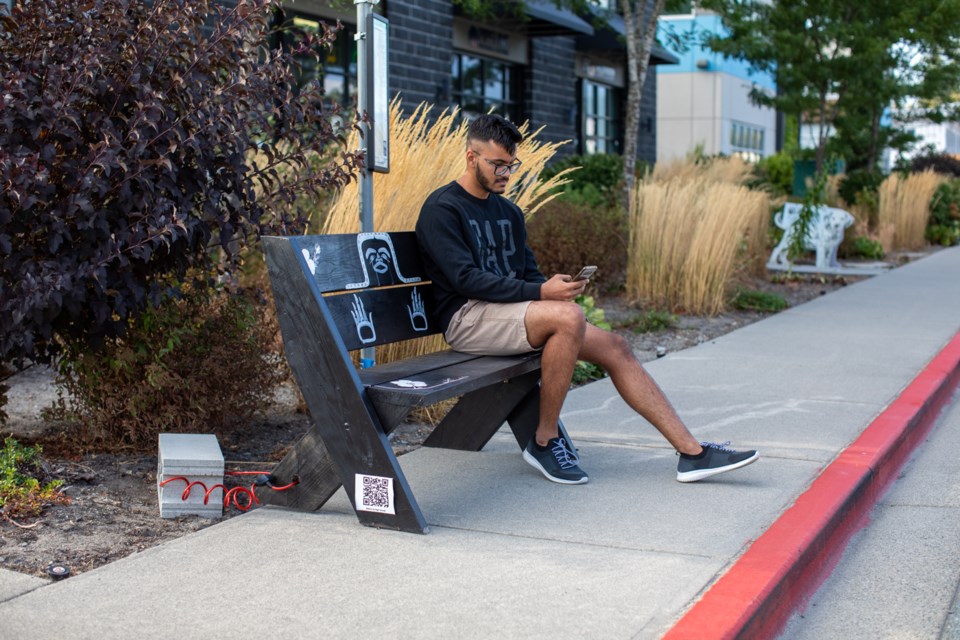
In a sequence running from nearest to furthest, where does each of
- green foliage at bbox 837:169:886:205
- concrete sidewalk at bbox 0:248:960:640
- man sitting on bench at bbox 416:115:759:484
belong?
concrete sidewalk at bbox 0:248:960:640
man sitting on bench at bbox 416:115:759:484
green foliage at bbox 837:169:886:205

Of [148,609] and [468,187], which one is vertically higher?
[468,187]

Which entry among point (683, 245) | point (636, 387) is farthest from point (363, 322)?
point (683, 245)

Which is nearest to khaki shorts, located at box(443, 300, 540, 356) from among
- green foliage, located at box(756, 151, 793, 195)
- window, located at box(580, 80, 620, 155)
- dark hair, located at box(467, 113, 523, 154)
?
dark hair, located at box(467, 113, 523, 154)

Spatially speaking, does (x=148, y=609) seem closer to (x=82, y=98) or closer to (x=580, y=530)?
(x=580, y=530)

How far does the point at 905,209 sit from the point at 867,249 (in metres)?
2.93

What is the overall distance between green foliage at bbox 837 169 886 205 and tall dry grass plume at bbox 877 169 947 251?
154mm

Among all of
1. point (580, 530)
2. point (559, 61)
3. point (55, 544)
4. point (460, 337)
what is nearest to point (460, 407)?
point (460, 337)

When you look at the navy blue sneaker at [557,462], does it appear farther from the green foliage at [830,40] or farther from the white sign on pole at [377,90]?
the green foliage at [830,40]

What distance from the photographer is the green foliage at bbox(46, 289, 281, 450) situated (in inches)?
205

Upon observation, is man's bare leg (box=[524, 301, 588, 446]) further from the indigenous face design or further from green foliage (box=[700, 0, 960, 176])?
green foliage (box=[700, 0, 960, 176])

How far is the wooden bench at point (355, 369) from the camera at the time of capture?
4172 mm

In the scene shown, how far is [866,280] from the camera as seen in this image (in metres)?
14.5

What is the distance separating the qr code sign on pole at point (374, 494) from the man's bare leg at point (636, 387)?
1177mm

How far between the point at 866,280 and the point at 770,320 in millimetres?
4387
